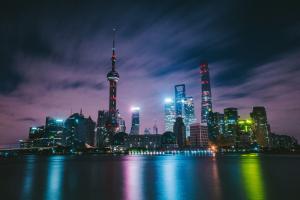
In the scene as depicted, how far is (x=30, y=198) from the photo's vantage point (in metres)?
28.6

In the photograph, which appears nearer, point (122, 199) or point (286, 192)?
point (122, 199)

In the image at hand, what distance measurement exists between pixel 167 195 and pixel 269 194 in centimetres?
1047

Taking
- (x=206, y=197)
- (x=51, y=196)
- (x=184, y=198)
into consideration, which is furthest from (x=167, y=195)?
(x=51, y=196)

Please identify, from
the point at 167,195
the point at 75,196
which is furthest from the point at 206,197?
the point at 75,196

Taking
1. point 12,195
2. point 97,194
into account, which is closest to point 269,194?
point 97,194

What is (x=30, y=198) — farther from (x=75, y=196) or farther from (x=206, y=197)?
(x=206, y=197)

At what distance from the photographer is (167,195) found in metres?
28.9

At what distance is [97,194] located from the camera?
3002 cm

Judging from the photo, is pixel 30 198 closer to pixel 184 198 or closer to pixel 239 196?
pixel 184 198

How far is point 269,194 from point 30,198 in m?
24.8

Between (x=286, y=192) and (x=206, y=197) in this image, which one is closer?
(x=206, y=197)

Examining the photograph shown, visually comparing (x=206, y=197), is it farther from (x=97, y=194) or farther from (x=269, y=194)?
(x=97, y=194)

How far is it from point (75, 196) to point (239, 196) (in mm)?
16791

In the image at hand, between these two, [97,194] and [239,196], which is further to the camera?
[97,194]
